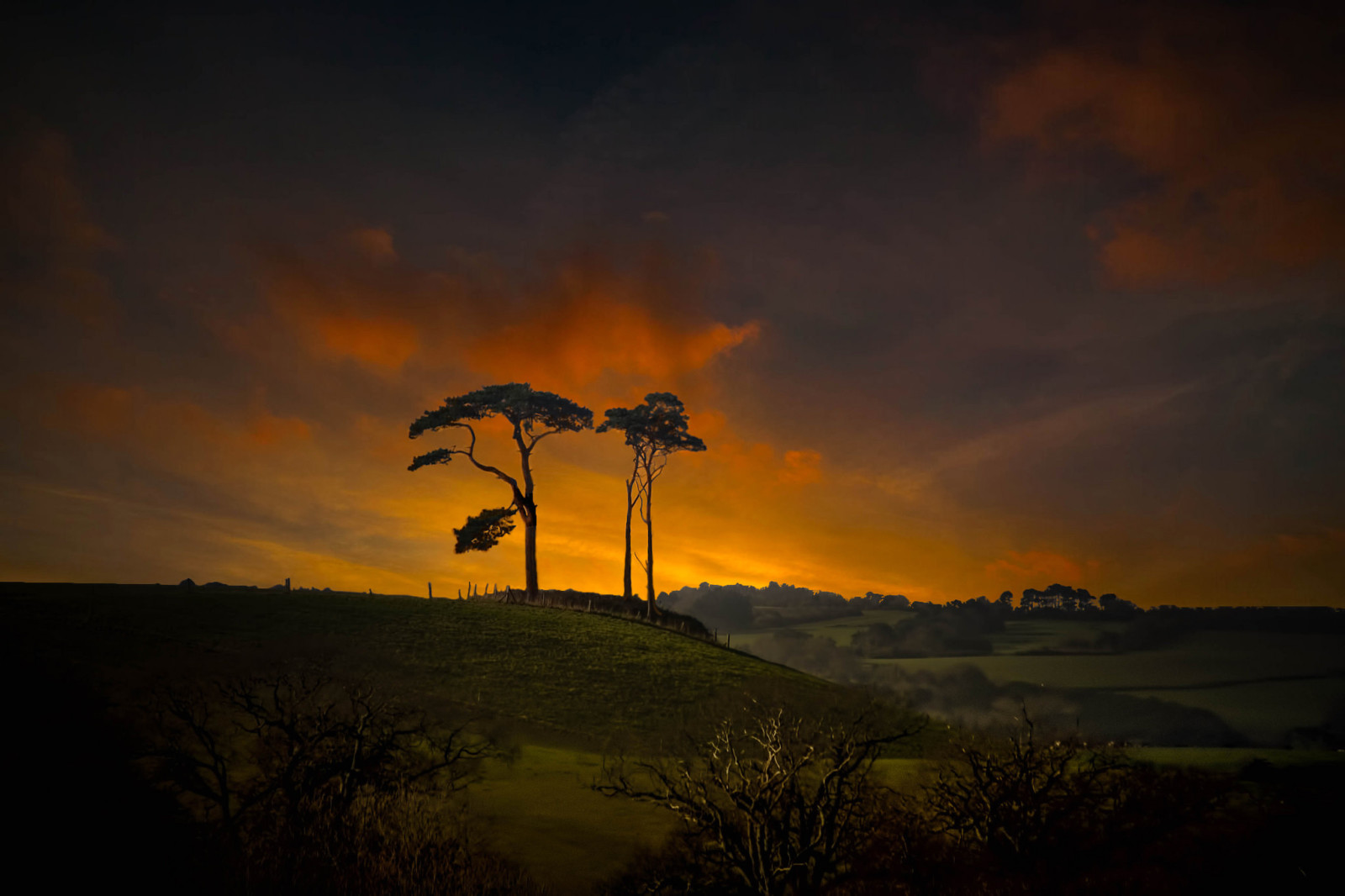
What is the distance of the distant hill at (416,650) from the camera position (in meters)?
29.9

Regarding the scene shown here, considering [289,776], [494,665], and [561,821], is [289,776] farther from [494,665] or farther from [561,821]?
[494,665]

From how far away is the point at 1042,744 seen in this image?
51.6 feet

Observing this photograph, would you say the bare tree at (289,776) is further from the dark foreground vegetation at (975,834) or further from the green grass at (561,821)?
the dark foreground vegetation at (975,834)

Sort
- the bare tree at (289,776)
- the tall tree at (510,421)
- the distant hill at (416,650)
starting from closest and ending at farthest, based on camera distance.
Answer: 1. the bare tree at (289,776)
2. the distant hill at (416,650)
3. the tall tree at (510,421)

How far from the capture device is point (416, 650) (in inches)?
1459

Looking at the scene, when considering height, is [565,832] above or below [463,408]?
below

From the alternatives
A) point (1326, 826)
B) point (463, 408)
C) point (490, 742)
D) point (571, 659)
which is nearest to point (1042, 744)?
point (1326, 826)

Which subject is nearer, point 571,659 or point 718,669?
point 571,659

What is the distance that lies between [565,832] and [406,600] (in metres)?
34.4

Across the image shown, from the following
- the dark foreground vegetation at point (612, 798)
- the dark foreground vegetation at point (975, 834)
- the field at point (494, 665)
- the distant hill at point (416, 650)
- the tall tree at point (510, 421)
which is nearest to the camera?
the dark foreground vegetation at point (612, 798)

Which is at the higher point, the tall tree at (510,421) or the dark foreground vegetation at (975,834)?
the tall tree at (510,421)

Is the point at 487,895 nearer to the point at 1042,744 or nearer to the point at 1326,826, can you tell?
the point at 1042,744

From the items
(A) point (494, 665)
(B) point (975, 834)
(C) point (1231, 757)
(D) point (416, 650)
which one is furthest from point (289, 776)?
(C) point (1231, 757)

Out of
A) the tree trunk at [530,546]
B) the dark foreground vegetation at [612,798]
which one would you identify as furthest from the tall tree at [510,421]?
the dark foreground vegetation at [612,798]
